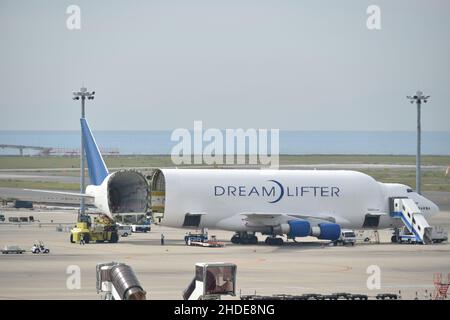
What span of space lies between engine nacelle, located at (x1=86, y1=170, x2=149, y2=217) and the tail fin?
449 centimetres

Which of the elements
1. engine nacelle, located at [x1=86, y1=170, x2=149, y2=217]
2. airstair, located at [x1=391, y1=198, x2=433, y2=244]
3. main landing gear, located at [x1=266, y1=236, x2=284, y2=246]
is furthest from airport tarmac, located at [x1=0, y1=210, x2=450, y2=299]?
engine nacelle, located at [x1=86, y1=170, x2=149, y2=217]

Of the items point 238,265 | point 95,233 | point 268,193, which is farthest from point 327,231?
point 238,265

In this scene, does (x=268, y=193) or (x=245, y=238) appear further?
(x=268, y=193)

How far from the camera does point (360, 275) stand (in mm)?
64188

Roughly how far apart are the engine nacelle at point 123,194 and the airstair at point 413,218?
18.7 meters

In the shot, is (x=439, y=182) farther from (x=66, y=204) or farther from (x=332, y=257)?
(x=332, y=257)

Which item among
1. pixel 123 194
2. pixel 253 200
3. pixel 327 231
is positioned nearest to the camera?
pixel 327 231

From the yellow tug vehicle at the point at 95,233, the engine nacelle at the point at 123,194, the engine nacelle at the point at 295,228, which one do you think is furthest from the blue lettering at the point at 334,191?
the yellow tug vehicle at the point at 95,233

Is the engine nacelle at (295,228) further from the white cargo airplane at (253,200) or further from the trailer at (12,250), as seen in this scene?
the trailer at (12,250)

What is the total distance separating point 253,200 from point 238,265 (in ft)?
60.6

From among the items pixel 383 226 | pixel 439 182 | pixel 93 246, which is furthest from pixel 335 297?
pixel 439 182

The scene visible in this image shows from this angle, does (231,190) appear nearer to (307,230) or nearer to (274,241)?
(274,241)

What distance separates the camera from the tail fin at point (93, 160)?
9475 centimetres

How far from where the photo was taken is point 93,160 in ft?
317
